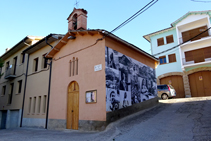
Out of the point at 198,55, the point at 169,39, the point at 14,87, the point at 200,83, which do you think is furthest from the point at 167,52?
the point at 14,87

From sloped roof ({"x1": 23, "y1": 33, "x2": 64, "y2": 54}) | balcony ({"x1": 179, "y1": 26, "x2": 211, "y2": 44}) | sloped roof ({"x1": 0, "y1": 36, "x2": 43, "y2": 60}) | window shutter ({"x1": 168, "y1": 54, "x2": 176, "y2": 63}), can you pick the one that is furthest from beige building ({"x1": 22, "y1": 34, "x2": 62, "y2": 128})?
balcony ({"x1": 179, "y1": 26, "x2": 211, "y2": 44})

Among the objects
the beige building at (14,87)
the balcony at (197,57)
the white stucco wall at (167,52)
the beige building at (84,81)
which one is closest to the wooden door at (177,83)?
the white stucco wall at (167,52)

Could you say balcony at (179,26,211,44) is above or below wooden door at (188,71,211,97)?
above

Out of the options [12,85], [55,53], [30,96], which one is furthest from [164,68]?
[12,85]

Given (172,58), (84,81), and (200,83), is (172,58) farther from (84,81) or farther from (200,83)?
(84,81)

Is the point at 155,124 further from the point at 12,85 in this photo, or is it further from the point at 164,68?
the point at 12,85

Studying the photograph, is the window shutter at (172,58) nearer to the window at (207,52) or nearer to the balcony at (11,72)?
the window at (207,52)

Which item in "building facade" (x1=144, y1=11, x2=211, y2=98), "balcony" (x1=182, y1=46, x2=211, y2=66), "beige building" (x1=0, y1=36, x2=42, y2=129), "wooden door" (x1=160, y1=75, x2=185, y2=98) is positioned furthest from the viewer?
"wooden door" (x1=160, y1=75, x2=185, y2=98)

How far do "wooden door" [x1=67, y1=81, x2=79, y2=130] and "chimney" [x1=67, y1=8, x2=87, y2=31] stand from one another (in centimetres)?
435

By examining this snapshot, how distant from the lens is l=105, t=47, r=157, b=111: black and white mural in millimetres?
9344

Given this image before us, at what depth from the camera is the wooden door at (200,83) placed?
19.5 metres

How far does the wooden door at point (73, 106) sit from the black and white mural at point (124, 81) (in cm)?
255

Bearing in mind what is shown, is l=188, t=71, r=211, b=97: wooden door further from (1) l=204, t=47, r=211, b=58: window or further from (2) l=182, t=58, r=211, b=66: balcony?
(1) l=204, t=47, r=211, b=58: window

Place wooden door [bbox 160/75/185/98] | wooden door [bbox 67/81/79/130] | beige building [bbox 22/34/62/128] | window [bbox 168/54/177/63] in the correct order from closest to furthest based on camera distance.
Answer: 1. wooden door [bbox 67/81/79/130]
2. beige building [bbox 22/34/62/128]
3. wooden door [bbox 160/75/185/98]
4. window [bbox 168/54/177/63]
